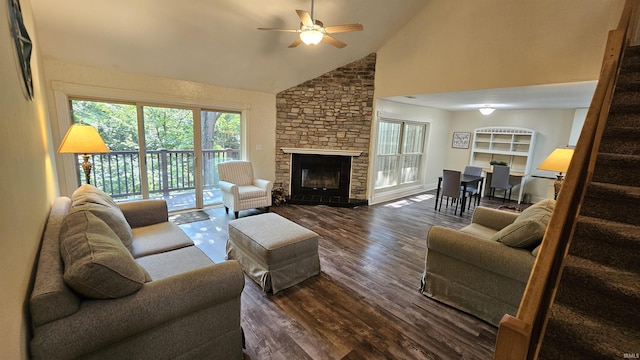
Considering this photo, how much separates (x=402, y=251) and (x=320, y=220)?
61.0 inches

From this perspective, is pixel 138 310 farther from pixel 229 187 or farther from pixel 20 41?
pixel 229 187

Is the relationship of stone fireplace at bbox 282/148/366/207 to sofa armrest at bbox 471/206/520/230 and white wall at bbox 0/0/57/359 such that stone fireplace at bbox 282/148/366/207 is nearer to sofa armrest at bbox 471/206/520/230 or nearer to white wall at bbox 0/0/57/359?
sofa armrest at bbox 471/206/520/230

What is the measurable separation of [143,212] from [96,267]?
1762mm

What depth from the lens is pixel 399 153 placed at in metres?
6.62

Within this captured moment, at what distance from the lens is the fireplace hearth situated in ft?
18.7

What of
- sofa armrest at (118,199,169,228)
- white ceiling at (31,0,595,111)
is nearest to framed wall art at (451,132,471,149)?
white ceiling at (31,0,595,111)

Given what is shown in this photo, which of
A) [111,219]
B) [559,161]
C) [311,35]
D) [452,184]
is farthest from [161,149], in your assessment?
[559,161]

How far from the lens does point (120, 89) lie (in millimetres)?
3857

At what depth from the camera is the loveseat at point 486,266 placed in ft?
6.82

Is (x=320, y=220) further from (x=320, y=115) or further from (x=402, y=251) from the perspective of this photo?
(x=320, y=115)

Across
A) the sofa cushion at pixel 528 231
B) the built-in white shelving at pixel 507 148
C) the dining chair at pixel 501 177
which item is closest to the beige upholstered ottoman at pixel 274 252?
the sofa cushion at pixel 528 231

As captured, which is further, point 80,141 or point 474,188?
point 474,188

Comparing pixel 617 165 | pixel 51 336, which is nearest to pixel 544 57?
pixel 617 165

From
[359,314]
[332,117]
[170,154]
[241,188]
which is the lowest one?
[359,314]
